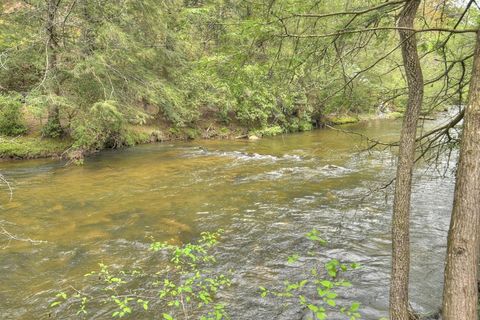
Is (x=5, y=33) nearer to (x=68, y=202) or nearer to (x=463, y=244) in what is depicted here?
(x=68, y=202)

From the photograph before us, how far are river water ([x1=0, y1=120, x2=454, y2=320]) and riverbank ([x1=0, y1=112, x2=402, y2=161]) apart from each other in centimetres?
91

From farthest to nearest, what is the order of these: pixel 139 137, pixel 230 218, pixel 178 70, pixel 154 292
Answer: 1. pixel 178 70
2. pixel 139 137
3. pixel 230 218
4. pixel 154 292

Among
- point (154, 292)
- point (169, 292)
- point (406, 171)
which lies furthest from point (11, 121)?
point (406, 171)

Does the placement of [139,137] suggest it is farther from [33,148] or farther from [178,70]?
[33,148]

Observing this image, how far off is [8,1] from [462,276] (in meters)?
18.6

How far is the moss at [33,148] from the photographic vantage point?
14453mm

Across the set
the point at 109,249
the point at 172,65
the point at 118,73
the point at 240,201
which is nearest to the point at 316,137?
the point at 172,65

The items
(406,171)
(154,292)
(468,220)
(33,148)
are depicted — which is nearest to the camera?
(468,220)

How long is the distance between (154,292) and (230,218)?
315cm

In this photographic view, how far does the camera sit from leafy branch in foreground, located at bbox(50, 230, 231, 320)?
15.5ft

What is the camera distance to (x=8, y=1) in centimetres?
1576

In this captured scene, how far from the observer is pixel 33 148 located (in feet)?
49.3

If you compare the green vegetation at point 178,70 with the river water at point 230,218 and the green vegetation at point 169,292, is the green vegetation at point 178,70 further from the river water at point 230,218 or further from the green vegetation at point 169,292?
the green vegetation at point 169,292

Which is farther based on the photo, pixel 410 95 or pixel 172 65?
pixel 172 65
